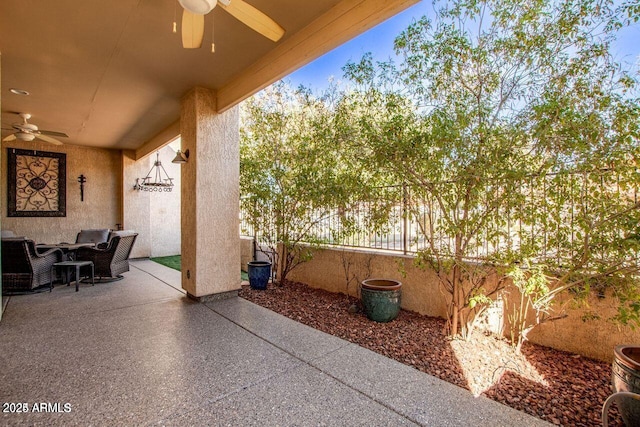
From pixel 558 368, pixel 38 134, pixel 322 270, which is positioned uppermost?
pixel 38 134

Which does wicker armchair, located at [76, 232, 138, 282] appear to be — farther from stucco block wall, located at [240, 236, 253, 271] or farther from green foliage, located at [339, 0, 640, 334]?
green foliage, located at [339, 0, 640, 334]

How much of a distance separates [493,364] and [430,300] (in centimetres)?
114

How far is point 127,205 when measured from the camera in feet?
27.9

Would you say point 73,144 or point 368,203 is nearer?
point 368,203

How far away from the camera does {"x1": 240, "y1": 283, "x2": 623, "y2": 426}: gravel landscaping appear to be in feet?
7.09

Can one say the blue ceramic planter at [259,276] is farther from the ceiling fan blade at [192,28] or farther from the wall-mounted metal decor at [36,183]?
the wall-mounted metal decor at [36,183]

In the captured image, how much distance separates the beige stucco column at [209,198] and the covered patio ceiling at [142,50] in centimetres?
31

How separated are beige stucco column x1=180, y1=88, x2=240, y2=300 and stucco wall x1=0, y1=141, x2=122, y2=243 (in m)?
5.19

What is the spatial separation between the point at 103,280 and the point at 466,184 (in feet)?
21.3

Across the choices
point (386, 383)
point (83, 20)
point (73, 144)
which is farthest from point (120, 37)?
point (73, 144)

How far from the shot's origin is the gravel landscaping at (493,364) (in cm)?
216

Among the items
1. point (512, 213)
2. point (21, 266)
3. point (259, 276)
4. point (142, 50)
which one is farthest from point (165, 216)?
point (512, 213)

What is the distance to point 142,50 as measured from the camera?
355 centimetres

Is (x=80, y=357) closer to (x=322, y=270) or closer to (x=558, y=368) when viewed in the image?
(x=322, y=270)
